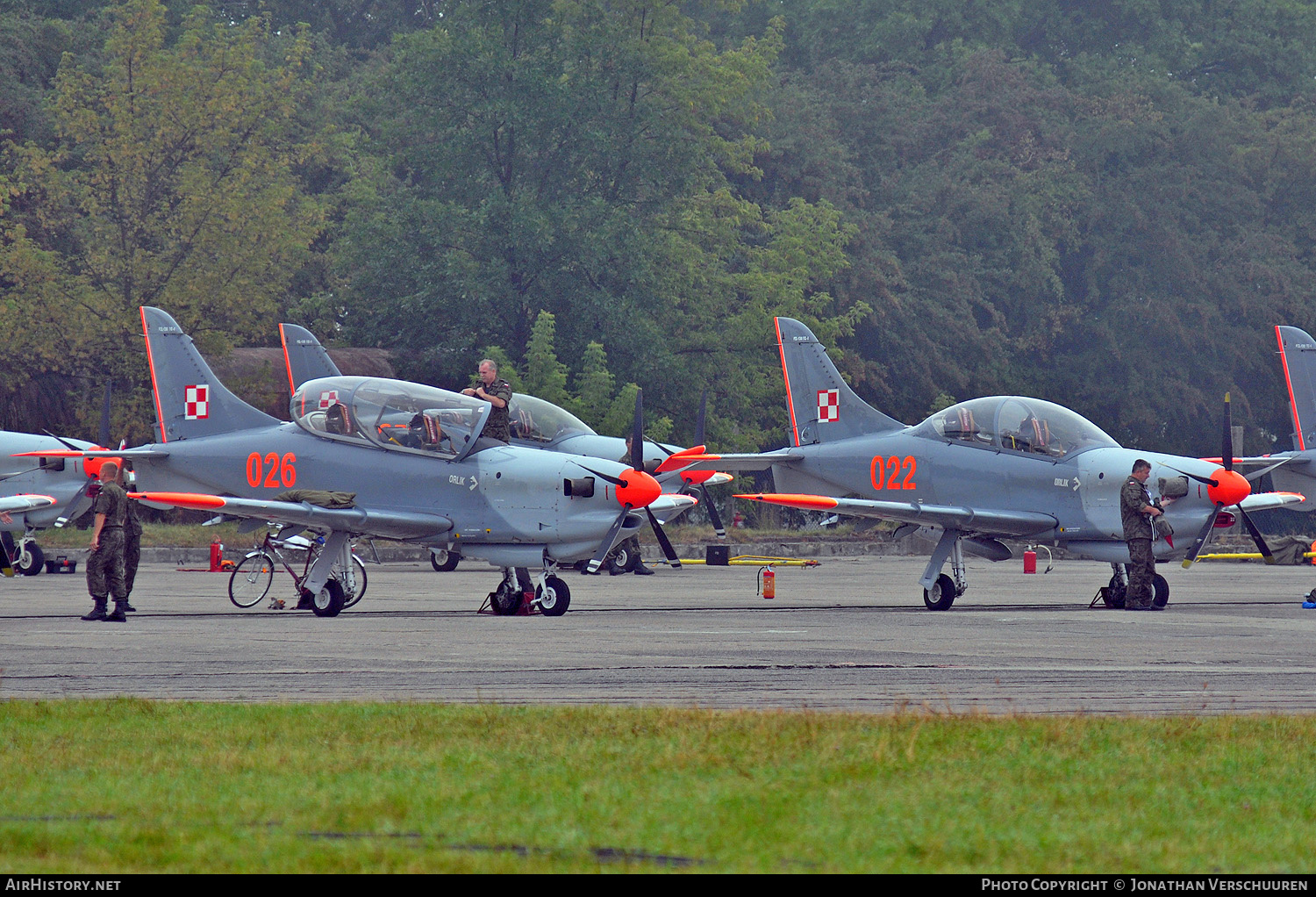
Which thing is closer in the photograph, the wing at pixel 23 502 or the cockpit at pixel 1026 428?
the cockpit at pixel 1026 428

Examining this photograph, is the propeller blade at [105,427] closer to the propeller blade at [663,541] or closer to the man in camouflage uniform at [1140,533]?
the propeller blade at [663,541]

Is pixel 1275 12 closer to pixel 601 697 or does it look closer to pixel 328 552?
pixel 328 552

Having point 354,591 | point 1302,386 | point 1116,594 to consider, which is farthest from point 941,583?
point 1302,386

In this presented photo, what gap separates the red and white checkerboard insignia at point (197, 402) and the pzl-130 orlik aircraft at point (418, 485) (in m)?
0.90

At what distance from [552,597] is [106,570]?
484 cm

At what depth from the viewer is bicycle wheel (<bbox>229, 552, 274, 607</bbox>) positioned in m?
19.8

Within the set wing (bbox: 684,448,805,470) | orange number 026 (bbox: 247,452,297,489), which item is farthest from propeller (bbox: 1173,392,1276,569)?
orange number 026 (bbox: 247,452,297,489)

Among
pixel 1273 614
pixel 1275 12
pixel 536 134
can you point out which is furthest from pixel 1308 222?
pixel 1273 614

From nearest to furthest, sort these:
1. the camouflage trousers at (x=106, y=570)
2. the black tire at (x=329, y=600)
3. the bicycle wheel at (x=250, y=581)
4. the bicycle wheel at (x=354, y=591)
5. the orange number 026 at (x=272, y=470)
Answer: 1. the camouflage trousers at (x=106, y=570)
2. the black tire at (x=329, y=600)
3. the bicycle wheel at (x=354, y=591)
4. the orange number 026 at (x=272, y=470)
5. the bicycle wheel at (x=250, y=581)

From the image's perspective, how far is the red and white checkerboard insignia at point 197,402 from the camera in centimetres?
2112

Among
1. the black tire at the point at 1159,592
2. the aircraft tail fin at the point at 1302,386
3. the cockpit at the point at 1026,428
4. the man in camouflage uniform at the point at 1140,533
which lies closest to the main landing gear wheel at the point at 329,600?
the cockpit at the point at 1026,428

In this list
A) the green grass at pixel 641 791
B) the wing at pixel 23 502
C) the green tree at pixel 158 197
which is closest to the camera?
the green grass at pixel 641 791

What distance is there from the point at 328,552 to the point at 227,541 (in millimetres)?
20469

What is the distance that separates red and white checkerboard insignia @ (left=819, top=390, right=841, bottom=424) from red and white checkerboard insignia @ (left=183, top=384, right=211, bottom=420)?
30.1ft
